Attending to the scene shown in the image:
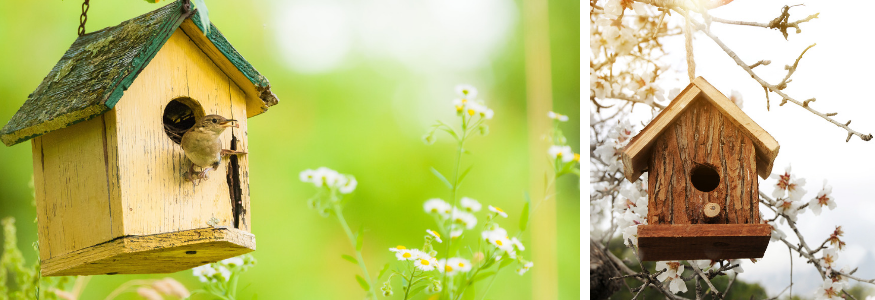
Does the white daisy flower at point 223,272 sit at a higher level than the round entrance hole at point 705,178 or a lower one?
lower

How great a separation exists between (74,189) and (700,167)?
3.43 ft

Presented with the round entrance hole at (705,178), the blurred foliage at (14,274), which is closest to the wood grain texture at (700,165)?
the round entrance hole at (705,178)

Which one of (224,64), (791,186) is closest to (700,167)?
(791,186)

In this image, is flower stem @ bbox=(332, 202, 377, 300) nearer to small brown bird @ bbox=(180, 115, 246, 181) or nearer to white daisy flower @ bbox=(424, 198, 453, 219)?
white daisy flower @ bbox=(424, 198, 453, 219)

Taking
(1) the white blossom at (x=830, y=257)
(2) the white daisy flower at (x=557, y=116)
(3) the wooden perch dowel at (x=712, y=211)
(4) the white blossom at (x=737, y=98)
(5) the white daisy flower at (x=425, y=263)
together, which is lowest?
(5) the white daisy flower at (x=425, y=263)

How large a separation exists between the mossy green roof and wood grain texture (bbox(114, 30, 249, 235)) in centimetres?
4

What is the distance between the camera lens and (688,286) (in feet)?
5.16

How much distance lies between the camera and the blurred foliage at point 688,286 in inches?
57.0

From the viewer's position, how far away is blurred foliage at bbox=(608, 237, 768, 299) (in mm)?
1448

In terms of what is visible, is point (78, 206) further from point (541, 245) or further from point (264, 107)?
point (541, 245)

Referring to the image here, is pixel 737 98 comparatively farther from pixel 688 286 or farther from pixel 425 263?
pixel 425 263

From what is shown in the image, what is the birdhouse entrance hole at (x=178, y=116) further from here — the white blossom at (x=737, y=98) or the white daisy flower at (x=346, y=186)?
the white blossom at (x=737, y=98)

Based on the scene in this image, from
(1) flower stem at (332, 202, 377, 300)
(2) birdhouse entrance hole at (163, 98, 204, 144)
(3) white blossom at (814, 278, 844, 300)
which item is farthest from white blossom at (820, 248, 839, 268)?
(2) birdhouse entrance hole at (163, 98, 204, 144)

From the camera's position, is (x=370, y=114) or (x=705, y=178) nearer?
(x=705, y=178)
